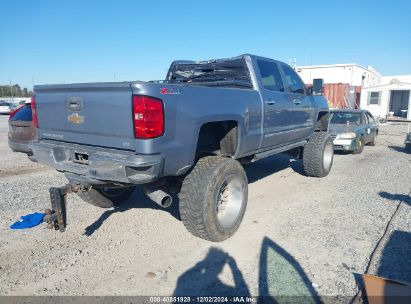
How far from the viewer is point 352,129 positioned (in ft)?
32.9

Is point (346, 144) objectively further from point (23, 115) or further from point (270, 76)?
point (23, 115)

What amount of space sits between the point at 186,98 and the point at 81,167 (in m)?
1.27

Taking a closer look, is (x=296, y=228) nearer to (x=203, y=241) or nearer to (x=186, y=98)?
(x=203, y=241)

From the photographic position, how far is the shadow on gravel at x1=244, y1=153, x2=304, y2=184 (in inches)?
286

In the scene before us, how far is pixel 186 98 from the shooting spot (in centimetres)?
326

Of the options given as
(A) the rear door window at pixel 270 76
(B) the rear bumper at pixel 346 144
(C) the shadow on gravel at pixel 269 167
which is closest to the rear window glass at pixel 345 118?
(B) the rear bumper at pixel 346 144

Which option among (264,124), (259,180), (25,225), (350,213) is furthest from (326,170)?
(25,225)

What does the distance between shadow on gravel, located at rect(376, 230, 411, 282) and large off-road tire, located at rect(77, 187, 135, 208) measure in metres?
3.37

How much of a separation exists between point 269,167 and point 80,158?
17.9ft

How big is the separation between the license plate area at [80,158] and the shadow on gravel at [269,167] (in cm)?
394

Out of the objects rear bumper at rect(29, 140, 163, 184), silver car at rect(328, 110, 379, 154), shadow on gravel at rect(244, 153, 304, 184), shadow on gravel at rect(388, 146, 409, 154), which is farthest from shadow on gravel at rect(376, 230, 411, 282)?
shadow on gravel at rect(388, 146, 409, 154)

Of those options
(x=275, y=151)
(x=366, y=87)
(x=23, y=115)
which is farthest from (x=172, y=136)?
(x=366, y=87)

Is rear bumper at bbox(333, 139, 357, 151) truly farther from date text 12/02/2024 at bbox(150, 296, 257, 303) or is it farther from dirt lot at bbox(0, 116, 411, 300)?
date text 12/02/2024 at bbox(150, 296, 257, 303)

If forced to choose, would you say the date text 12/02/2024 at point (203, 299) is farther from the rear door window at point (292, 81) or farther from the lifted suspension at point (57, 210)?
the rear door window at point (292, 81)
